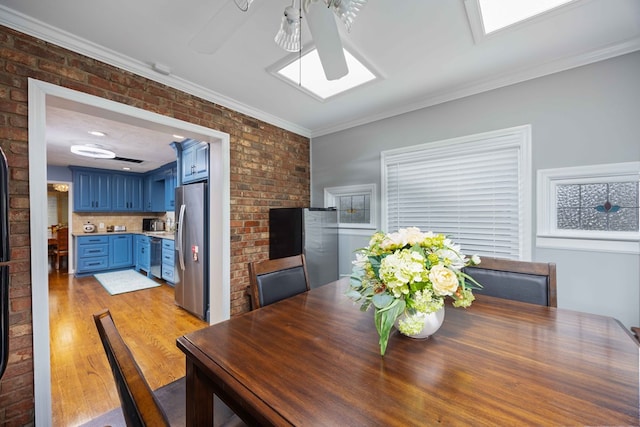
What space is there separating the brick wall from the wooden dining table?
4.33 feet

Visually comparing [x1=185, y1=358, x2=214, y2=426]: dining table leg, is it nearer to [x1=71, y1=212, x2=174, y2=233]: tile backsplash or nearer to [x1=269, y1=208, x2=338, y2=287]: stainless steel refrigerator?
[x1=269, y1=208, x2=338, y2=287]: stainless steel refrigerator

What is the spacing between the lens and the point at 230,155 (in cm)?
254

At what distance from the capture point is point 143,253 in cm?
546

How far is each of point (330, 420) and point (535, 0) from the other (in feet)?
7.02

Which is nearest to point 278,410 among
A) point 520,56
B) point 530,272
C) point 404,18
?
point 530,272

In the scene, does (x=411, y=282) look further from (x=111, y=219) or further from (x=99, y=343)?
(x=111, y=219)

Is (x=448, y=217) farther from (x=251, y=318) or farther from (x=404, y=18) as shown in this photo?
(x=251, y=318)

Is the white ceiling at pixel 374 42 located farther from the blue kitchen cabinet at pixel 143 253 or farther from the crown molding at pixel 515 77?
the blue kitchen cabinet at pixel 143 253

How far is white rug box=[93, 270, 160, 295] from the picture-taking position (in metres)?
4.33

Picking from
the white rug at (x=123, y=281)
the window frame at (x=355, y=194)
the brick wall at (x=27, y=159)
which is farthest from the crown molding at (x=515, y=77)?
the white rug at (x=123, y=281)

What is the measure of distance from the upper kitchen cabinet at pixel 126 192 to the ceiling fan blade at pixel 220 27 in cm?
624

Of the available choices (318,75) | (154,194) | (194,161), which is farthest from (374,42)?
(154,194)

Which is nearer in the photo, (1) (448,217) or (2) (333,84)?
(2) (333,84)

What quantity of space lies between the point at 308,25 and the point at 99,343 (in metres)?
3.40
